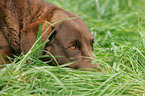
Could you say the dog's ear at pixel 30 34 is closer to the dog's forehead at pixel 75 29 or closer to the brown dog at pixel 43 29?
the brown dog at pixel 43 29

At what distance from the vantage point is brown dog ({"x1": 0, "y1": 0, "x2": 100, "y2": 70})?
8.59 feet

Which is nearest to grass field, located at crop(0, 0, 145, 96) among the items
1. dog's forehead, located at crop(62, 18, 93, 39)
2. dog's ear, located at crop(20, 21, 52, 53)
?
dog's ear, located at crop(20, 21, 52, 53)

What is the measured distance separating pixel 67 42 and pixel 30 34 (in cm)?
46

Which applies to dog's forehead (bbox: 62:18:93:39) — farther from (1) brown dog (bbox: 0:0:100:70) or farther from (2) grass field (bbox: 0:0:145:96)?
(2) grass field (bbox: 0:0:145:96)

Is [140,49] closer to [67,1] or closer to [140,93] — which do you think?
[140,93]

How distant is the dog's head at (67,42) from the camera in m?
2.58

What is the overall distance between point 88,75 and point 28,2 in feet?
4.76

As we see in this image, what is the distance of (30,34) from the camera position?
2.60 metres

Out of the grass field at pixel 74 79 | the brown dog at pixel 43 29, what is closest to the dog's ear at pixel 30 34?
the brown dog at pixel 43 29

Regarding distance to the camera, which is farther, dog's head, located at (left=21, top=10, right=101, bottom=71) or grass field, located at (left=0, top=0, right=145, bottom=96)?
dog's head, located at (left=21, top=10, right=101, bottom=71)

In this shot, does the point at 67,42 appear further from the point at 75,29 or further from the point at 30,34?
the point at 30,34

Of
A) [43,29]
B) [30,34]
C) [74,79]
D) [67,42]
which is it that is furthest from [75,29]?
[74,79]

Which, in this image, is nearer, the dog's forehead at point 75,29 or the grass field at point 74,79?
the grass field at point 74,79

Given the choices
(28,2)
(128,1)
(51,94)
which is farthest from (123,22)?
(51,94)
